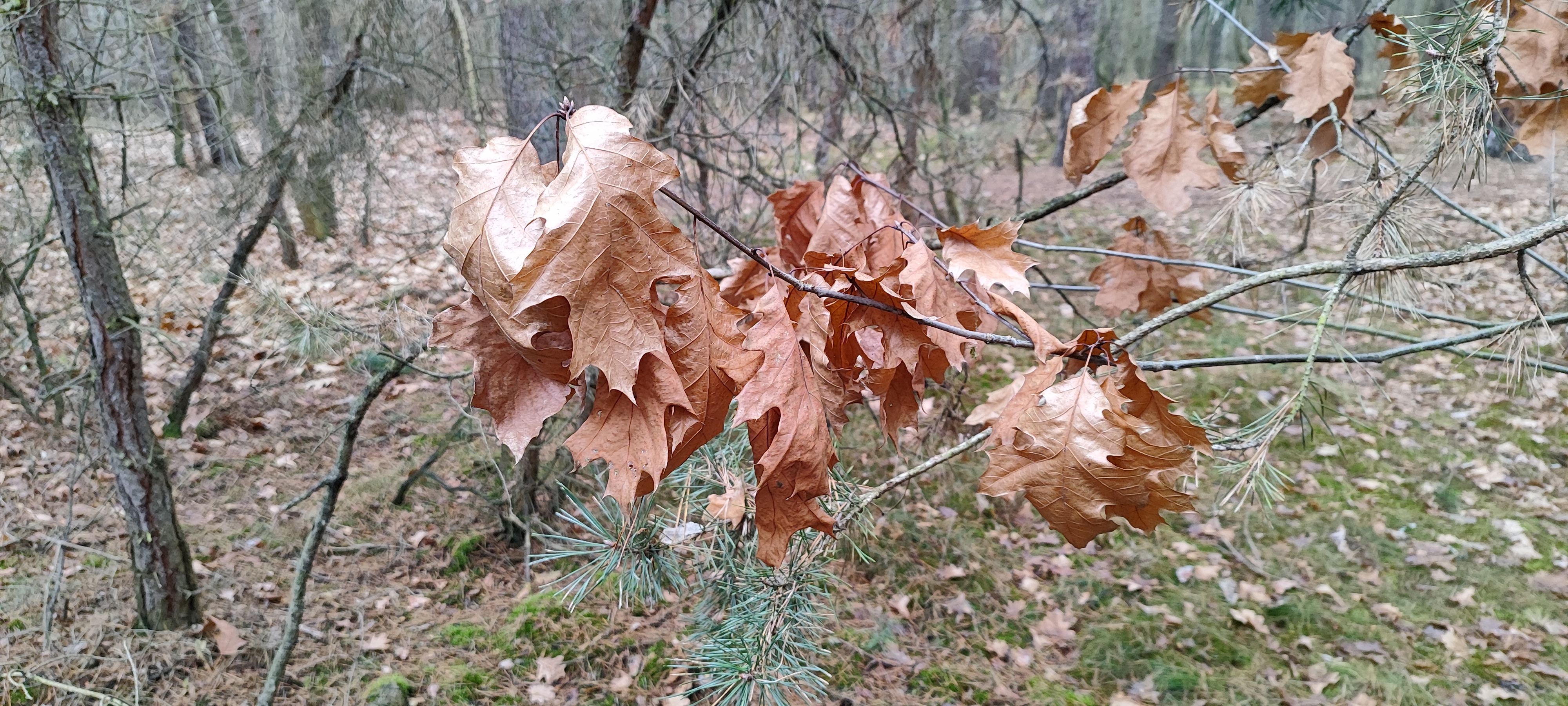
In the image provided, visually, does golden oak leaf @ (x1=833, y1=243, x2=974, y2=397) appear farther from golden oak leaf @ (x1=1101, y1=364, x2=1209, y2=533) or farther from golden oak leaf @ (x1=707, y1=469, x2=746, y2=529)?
golden oak leaf @ (x1=707, y1=469, x2=746, y2=529)

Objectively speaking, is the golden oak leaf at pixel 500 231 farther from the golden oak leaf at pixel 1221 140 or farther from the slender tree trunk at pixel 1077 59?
the slender tree trunk at pixel 1077 59

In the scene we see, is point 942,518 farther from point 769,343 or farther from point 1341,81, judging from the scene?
point 769,343

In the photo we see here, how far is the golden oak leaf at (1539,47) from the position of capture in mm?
1576

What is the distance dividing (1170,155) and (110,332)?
10.5 ft

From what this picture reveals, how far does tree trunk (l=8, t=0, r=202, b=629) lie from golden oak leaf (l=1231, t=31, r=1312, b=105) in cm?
334

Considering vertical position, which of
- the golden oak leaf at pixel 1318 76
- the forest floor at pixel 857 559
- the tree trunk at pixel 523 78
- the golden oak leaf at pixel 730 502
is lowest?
the forest floor at pixel 857 559

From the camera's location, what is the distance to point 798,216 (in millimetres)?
1654

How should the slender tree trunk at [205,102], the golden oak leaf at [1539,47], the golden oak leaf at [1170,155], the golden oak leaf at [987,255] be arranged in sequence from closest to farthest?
the golden oak leaf at [987,255], the golden oak leaf at [1539,47], the golden oak leaf at [1170,155], the slender tree trunk at [205,102]

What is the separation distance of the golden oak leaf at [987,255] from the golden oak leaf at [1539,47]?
3.97 ft

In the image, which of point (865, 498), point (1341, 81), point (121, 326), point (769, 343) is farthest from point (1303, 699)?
point (121, 326)

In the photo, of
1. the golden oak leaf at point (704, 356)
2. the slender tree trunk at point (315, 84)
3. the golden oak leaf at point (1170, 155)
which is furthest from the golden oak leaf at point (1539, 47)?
the slender tree trunk at point (315, 84)

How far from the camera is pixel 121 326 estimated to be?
8.71ft

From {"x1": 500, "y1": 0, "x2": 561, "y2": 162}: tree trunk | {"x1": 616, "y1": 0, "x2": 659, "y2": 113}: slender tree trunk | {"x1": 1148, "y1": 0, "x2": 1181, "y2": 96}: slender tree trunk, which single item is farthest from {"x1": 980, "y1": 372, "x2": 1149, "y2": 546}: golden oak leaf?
{"x1": 1148, "y1": 0, "x2": 1181, "y2": 96}: slender tree trunk

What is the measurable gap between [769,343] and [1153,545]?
411 cm
